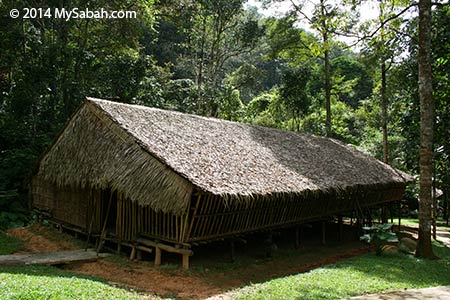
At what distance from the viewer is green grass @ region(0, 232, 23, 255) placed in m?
11.0

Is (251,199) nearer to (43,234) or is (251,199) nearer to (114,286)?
(114,286)

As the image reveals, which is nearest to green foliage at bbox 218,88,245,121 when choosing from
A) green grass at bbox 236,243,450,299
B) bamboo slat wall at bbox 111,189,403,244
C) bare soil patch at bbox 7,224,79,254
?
bamboo slat wall at bbox 111,189,403,244

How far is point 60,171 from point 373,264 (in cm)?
963

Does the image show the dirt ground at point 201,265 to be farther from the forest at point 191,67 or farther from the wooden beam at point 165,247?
the forest at point 191,67

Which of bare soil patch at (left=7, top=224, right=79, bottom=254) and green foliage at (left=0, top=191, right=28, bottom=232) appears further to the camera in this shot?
green foliage at (left=0, top=191, right=28, bottom=232)

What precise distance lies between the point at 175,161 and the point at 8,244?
593 cm

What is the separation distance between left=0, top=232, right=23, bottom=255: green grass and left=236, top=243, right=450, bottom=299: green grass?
22.8 ft

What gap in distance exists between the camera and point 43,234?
43.2 feet

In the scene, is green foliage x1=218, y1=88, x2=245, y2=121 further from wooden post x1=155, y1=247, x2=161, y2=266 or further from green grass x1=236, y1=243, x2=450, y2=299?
wooden post x1=155, y1=247, x2=161, y2=266

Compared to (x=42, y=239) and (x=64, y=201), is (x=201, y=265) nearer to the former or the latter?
(x=64, y=201)

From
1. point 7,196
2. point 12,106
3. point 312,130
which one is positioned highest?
point 312,130

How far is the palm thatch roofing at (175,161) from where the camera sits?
9.57 metres

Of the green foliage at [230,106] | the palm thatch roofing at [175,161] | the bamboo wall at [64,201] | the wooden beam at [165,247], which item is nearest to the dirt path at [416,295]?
the palm thatch roofing at [175,161]

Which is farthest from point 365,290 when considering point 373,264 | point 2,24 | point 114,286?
point 2,24
